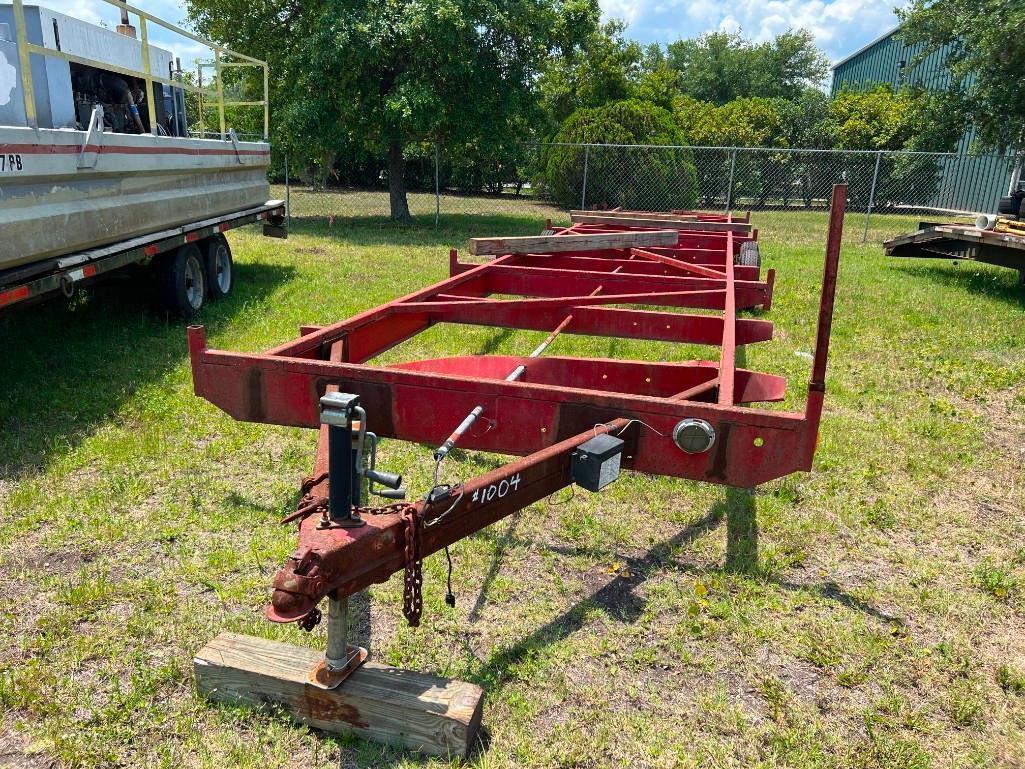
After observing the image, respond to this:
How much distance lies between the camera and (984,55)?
47.5 ft

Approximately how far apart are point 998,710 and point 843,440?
7.76 feet

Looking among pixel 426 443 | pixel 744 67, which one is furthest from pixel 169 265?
pixel 744 67

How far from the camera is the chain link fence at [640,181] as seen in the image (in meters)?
18.6

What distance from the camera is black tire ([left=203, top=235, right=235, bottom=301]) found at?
7.45 metres

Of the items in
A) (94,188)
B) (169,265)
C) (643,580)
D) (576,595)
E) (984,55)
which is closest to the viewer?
(576,595)

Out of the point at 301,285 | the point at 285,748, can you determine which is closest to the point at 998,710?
the point at 285,748

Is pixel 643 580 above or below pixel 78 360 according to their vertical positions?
below

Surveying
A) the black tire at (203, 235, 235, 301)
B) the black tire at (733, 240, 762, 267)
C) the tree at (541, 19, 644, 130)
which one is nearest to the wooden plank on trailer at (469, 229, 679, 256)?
the black tire at (733, 240, 762, 267)

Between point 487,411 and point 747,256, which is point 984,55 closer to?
point 747,256

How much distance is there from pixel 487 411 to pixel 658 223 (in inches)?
259

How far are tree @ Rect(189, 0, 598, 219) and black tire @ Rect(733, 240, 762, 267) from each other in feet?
26.2

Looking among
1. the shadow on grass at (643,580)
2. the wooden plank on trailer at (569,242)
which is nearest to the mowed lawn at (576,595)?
the shadow on grass at (643,580)

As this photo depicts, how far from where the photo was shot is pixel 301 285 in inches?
349

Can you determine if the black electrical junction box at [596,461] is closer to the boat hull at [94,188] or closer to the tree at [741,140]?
the boat hull at [94,188]
